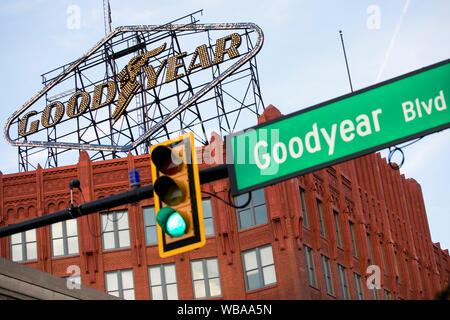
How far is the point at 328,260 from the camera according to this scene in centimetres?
4538

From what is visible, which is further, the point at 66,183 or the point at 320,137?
the point at 66,183

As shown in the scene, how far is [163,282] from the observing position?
143ft

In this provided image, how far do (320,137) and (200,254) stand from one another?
122ft

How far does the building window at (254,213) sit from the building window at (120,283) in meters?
6.90

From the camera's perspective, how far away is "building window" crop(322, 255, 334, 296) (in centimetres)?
4431

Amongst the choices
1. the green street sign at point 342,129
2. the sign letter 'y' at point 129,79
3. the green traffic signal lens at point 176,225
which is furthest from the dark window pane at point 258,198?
the green traffic signal lens at point 176,225

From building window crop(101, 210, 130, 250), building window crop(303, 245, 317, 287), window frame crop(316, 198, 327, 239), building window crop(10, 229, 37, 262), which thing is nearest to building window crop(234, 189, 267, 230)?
building window crop(303, 245, 317, 287)

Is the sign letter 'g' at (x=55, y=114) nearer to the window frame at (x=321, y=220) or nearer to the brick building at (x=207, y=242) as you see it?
the brick building at (x=207, y=242)

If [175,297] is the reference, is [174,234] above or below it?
below

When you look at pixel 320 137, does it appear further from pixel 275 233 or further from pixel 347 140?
pixel 275 233

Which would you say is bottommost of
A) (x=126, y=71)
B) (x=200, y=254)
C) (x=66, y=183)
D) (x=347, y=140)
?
(x=347, y=140)

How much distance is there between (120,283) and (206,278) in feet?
15.8

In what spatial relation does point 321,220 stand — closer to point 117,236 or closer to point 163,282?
point 163,282
